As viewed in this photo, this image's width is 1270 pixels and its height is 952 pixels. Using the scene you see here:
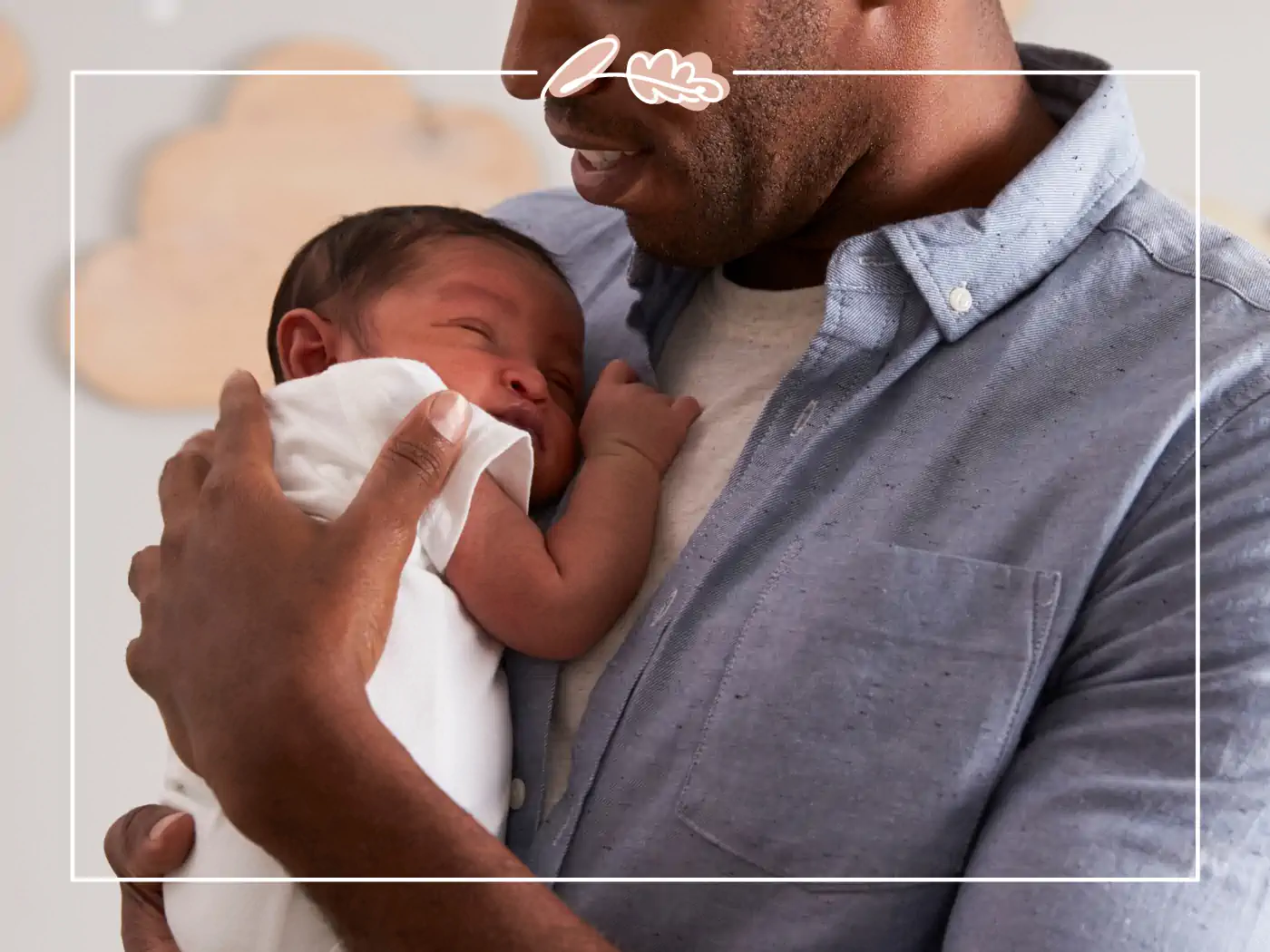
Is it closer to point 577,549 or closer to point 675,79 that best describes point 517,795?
point 577,549

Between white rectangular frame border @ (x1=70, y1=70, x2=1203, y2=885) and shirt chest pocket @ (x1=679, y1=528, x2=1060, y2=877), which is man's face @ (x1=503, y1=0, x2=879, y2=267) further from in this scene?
shirt chest pocket @ (x1=679, y1=528, x2=1060, y2=877)

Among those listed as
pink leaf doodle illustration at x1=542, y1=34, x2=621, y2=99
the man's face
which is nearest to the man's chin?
the man's face

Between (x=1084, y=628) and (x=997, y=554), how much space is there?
2.3 inches

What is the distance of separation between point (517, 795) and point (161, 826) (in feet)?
0.65

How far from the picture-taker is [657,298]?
89 centimetres

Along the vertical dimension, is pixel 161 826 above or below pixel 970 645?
below

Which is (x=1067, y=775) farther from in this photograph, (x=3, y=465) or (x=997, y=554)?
(x=3, y=465)

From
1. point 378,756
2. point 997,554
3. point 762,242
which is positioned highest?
point 762,242

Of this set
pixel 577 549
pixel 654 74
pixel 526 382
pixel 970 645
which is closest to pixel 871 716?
pixel 970 645

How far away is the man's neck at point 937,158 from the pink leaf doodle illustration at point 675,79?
14 cm

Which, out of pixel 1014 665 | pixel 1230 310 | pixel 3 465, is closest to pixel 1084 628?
pixel 1014 665

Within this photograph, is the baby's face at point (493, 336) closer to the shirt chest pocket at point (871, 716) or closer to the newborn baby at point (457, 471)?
the newborn baby at point (457, 471)

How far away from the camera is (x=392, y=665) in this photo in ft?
2.12

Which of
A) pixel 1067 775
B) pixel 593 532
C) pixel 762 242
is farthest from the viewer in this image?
pixel 762 242
